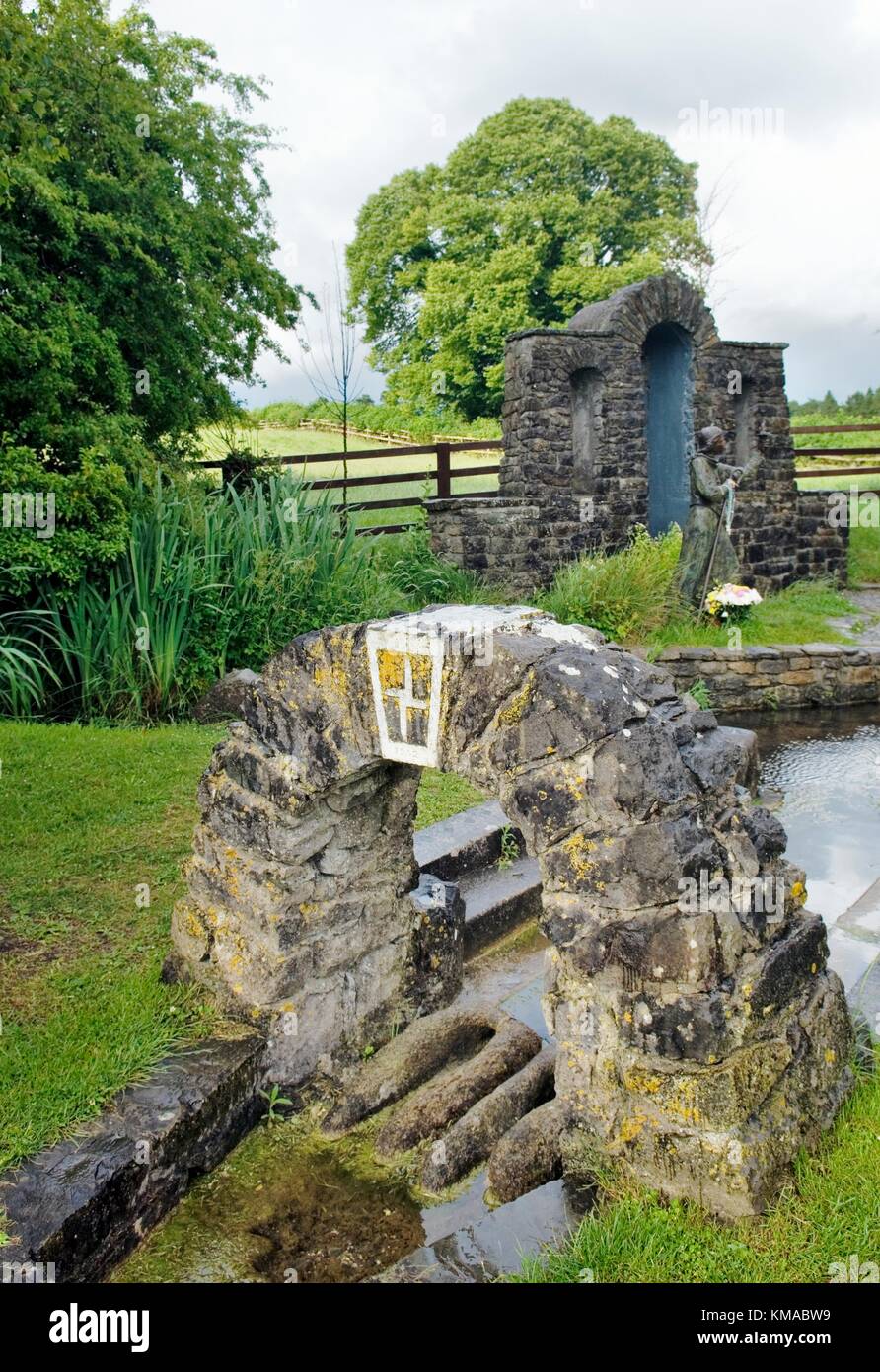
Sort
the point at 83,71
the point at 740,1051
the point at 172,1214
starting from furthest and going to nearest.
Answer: the point at 83,71
the point at 172,1214
the point at 740,1051

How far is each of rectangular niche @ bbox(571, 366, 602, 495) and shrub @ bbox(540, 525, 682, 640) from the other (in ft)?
4.72

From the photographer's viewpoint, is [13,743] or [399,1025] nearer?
[399,1025]

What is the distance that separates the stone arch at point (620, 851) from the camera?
2.75 m

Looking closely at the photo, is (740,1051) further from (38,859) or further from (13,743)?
(13,743)

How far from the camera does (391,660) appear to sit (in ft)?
10.2

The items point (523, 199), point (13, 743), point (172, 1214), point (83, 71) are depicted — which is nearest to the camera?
point (172, 1214)

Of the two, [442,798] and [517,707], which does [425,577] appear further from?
[517,707]

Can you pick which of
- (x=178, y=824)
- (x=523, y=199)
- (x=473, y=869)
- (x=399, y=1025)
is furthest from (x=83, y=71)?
(x=523, y=199)

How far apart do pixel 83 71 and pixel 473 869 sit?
7.13 meters

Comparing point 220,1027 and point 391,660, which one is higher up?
point 391,660

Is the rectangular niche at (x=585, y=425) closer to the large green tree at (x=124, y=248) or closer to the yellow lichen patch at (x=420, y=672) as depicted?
the large green tree at (x=124, y=248)

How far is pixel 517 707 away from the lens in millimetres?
2863

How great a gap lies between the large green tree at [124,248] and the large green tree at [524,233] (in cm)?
1302

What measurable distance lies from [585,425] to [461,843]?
27.6ft
